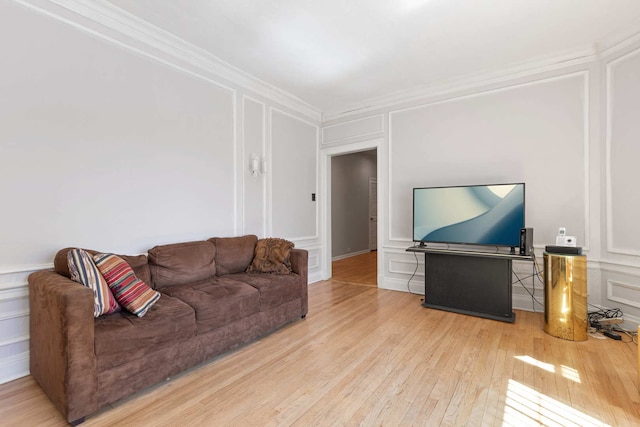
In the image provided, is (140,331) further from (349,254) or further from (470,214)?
(349,254)

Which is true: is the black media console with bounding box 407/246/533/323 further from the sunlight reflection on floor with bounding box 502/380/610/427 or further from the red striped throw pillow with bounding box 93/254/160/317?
the red striped throw pillow with bounding box 93/254/160/317

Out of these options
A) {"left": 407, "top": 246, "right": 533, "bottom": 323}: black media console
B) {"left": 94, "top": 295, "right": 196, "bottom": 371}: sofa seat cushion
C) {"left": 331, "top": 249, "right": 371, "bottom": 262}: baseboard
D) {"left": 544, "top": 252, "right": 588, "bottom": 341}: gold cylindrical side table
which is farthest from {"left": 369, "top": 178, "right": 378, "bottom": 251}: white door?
{"left": 94, "top": 295, "right": 196, "bottom": 371}: sofa seat cushion

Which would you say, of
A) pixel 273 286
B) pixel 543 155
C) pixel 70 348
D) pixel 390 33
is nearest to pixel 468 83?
Answer: pixel 543 155

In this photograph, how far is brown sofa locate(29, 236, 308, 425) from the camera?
1.65 meters

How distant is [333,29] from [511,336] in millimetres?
3314

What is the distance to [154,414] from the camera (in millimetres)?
1742

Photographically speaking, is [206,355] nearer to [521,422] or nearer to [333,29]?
[521,422]

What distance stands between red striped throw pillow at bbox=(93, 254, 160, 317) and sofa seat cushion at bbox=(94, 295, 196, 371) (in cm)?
6

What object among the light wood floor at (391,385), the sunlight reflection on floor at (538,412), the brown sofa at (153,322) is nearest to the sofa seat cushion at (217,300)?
the brown sofa at (153,322)

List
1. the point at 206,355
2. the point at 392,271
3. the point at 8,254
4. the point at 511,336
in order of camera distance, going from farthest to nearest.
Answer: the point at 392,271
the point at 511,336
the point at 206,355
the point at 8,254

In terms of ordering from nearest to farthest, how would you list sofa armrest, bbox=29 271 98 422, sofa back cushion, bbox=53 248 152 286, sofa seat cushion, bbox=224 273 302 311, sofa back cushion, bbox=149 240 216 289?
sofa armrest, bbox=29 271 98 422 → sofa back cushion, bbox=53 248 152 286 → sofa back cushion, bbox=149 240 216 289 → sofa seat cushion, bbox=224 273 302 311

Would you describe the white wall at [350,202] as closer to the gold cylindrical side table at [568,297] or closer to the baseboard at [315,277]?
the baseboard at [315,277]

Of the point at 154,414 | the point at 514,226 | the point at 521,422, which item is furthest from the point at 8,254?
the point at 514,226

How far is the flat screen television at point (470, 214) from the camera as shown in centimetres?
326
